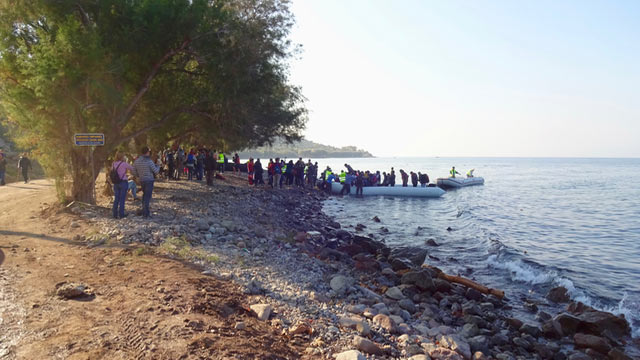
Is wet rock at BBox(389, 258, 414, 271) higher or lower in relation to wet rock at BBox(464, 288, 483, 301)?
higher

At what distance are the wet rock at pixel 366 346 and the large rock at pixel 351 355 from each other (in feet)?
1.29

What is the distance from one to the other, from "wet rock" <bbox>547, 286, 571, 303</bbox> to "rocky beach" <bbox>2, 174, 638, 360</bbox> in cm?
3

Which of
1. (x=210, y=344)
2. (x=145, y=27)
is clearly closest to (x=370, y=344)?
(x=210, y=344)

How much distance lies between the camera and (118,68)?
11445 millimetres

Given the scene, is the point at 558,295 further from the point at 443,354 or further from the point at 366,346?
the point at 366,346

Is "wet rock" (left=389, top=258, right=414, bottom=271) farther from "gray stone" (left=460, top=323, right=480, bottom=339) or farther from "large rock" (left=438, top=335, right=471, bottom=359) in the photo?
"large rock" (left=438, top=335, right=471, bottom=359)

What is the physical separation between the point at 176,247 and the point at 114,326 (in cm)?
391

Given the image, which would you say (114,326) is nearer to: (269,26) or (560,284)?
(560,284)

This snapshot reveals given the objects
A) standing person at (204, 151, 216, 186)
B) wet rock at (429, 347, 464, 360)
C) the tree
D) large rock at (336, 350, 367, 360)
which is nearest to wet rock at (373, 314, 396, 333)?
wet rock at (429, 347, 464, 360)

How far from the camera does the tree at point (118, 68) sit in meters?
10.5

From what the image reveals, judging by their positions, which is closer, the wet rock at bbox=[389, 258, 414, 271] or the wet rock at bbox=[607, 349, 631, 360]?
the wet rock at bbox=[607, 349, 631, 360]

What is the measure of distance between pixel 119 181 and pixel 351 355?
893cm

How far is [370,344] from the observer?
5.40 metres

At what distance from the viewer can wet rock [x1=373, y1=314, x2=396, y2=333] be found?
20.9 feet
